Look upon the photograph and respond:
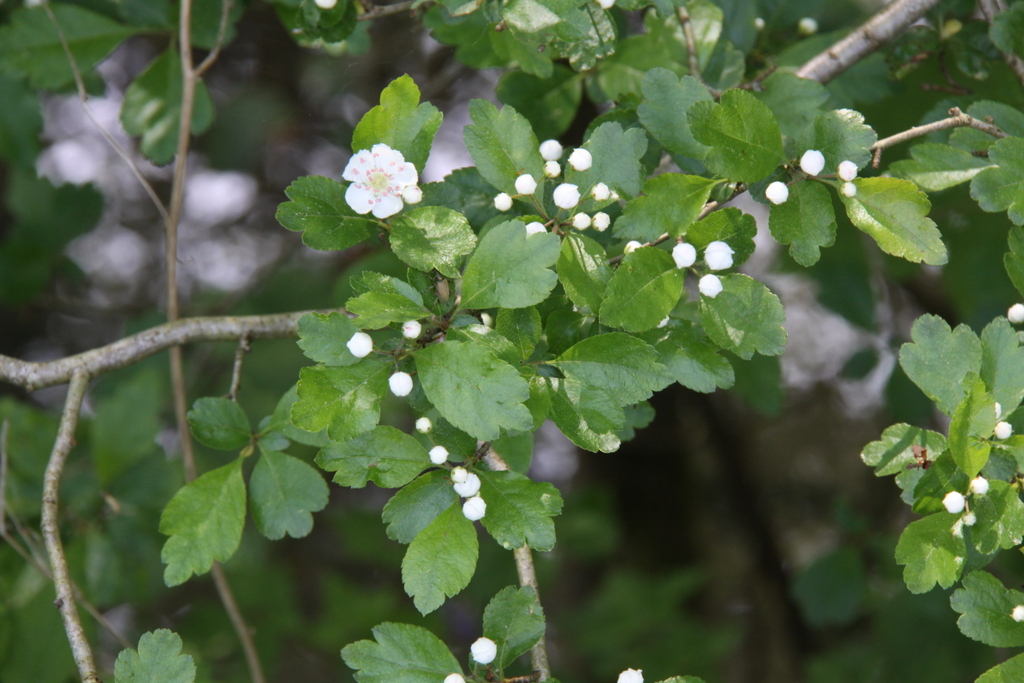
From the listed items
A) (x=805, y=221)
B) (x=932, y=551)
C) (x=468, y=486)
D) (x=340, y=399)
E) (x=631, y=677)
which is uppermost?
(x=805, y=221)

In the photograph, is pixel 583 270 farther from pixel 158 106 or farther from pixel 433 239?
pixel 158 106

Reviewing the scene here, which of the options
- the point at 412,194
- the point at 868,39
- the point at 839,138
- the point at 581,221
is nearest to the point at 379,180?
the point at 412,194

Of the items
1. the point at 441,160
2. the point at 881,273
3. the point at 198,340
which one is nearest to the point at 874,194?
the point at 198,340

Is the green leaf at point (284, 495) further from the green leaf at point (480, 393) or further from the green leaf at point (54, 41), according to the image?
the green leaf at point (54, 41)

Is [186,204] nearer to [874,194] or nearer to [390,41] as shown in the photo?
[390,41]

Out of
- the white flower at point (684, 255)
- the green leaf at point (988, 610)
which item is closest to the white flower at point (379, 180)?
the white flower at point (684, 255)

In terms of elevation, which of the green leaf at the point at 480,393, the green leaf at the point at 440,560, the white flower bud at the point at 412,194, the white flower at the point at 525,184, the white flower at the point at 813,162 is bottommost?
the green leaf at the point at 440,560
